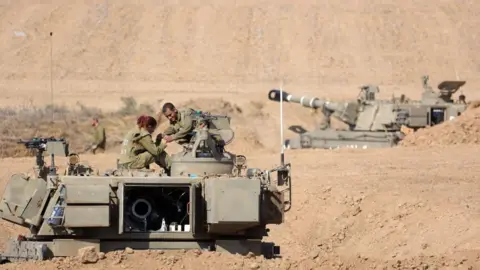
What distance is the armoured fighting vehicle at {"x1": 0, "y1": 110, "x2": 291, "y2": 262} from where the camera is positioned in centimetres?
1173

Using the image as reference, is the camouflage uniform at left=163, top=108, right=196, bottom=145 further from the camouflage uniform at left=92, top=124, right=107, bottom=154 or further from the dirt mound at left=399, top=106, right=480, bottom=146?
the camouflage uniform at left=92, top=124, right=107, bottom=154

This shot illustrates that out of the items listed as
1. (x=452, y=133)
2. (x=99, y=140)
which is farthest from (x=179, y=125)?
(x=99, y=140)

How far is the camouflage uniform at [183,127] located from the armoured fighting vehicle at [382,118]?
17718mm

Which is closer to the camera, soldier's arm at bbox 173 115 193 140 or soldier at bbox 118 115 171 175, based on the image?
soldier at bbox 118 115 171 175

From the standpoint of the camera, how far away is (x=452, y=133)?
1111 inches

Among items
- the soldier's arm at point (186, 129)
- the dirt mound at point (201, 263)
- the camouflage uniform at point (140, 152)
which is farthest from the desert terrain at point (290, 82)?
the camouflage uniform at point (140, 152)

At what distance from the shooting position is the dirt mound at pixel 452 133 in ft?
91.8

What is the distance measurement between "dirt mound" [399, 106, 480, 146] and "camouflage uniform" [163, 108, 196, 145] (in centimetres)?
1541

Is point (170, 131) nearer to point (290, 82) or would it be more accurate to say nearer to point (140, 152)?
point (140, 152)

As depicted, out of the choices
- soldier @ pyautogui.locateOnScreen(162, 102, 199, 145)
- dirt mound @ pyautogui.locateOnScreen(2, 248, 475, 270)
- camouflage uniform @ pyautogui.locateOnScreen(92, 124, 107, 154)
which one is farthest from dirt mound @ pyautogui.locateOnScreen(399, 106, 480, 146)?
dirt mound @ pyautogui.locateOnScreen(2, 248, 475, 270)

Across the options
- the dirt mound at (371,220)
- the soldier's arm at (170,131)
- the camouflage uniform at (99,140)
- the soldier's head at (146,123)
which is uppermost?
the soldier's head at (146,123)

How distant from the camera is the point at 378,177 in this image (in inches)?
894

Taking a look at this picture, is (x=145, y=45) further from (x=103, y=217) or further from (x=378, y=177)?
(x=103, y=217)

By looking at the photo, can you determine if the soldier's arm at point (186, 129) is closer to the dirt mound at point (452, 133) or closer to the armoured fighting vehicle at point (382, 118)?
the dirt mound at point (452, 133)
